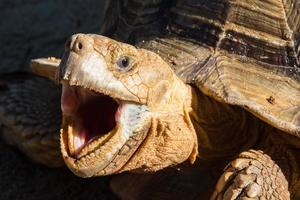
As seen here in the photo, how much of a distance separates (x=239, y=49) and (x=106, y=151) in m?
0.80

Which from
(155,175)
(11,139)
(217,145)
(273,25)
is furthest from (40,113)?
(273,25)

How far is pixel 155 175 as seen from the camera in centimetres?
360

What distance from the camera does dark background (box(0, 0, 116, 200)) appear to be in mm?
3863

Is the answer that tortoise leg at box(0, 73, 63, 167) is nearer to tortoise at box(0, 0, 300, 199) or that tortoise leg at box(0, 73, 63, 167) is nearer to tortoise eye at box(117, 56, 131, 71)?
tortoise at box(0, 0, 300, 199)

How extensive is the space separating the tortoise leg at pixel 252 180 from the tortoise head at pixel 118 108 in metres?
0.24

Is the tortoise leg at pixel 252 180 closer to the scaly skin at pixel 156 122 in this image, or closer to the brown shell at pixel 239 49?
the scaly skin at pixel 156 122

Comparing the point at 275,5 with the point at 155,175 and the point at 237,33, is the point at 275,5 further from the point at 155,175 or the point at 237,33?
the point at 155,175

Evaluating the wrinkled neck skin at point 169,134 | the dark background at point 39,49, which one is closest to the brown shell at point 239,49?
the wrinkled neck skin at point 169,134

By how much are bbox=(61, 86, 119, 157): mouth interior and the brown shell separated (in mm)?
367

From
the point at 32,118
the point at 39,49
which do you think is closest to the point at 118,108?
the point at 32,118

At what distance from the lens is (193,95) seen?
3.20m

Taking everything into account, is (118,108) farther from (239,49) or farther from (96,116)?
(239,49)

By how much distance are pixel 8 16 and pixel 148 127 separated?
99.6 inches

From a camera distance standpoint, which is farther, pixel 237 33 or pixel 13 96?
pixel 13 96
